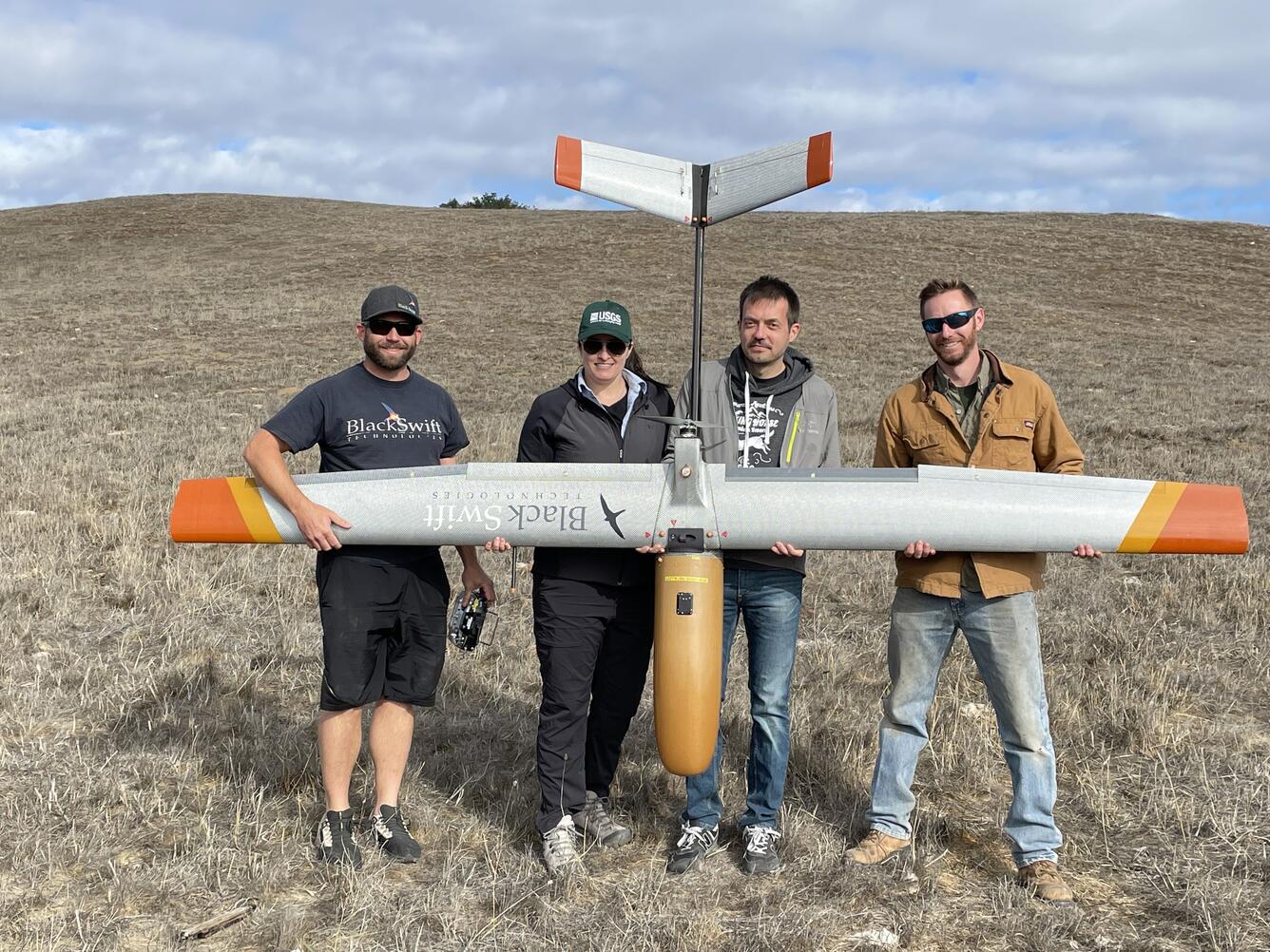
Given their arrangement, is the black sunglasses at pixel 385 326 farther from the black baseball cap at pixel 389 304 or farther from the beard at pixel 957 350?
the beard at pixel 957 350

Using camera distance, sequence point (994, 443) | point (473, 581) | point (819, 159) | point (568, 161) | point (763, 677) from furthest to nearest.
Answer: point (473, 581)
point (568, 161)
point (819, 159)
point (763, 677)
point (994, 443)

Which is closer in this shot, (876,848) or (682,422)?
(682,422)

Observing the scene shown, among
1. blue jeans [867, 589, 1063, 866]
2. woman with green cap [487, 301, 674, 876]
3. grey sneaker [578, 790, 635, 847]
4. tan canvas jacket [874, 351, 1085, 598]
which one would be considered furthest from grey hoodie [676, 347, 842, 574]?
grey sneaker [578, 790, 635, 847]

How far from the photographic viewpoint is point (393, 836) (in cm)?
426

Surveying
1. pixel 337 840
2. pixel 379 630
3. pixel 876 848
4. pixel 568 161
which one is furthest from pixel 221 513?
pixel 876 848

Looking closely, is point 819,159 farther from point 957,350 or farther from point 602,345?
point 602,345

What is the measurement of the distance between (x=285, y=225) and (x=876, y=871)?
127ft

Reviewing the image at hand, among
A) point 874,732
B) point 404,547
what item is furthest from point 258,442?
point 874,732

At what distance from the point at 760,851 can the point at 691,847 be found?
0.28 metres

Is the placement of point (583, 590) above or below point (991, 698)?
above

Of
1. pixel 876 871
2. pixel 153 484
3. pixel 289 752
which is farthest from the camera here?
pixel 153 484

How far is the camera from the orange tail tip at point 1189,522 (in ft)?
14.0

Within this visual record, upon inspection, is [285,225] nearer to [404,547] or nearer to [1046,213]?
[1046,213]

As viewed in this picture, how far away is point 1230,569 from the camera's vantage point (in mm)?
7520
